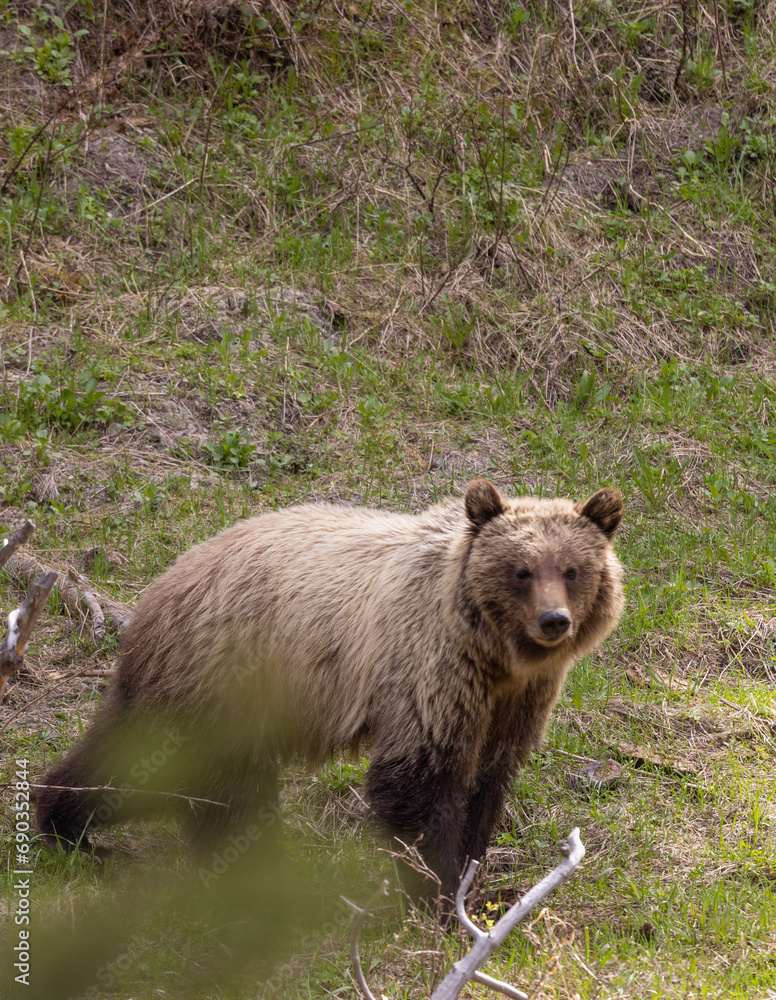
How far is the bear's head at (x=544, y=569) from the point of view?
390 centimetres

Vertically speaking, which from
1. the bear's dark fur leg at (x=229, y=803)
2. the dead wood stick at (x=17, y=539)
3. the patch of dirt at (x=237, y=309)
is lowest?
the bear's dark fur leg at (x=229, y=803)

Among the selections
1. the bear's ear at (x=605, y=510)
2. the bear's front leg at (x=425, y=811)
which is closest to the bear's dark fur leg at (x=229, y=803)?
the bear's front leg at (x=425, y=811)

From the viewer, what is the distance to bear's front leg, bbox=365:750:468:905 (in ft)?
13.2

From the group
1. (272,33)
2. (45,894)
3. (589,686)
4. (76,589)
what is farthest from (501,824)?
(272,33)

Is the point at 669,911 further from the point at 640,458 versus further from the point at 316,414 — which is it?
the point at 316,414

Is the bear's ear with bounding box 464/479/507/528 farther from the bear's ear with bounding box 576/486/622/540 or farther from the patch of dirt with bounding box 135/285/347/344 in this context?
the patch of dirt with bounding box 135/285/347/344

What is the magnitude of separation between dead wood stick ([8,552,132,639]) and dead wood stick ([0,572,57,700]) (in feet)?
9.48

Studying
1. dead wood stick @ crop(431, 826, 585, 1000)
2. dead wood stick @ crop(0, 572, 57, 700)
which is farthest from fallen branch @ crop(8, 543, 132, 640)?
dead wood stick @ crop(431, 826, 585, 1000)

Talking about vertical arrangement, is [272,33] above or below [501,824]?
above

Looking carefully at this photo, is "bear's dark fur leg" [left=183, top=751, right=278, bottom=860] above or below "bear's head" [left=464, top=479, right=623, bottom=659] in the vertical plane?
below

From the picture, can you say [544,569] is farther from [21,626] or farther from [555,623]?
[21,626]

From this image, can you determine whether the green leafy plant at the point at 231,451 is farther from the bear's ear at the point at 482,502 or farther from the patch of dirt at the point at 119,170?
the bear's ear at the point at 482,502

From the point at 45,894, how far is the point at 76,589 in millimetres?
2002

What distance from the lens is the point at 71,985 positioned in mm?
2102
